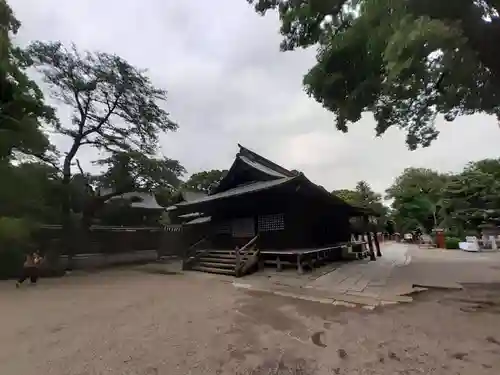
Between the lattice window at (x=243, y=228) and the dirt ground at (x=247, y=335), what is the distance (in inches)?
231

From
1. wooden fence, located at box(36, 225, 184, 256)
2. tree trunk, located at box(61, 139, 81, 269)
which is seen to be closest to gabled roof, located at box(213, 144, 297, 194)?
wooden fence, located at box(36, 225, 184, 256)

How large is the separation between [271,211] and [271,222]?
490mm

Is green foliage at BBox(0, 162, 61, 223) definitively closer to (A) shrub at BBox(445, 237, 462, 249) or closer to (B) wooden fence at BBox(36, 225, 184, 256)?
(B) wooden fence at BBox(36, 225, 184, 256)

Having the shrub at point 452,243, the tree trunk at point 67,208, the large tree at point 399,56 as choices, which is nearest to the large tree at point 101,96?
the tree trunk at point 67,208

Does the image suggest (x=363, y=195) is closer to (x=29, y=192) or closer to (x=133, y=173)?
(x=133, y=173)

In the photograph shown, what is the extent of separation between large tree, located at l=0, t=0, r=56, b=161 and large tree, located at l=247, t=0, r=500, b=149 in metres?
8.43

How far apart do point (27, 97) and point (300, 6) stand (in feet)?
34.3

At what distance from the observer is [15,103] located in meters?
11.1

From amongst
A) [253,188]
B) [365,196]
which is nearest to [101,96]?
[253,188]

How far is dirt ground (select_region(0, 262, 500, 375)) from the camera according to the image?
3.47m

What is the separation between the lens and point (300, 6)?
7629 millimetres

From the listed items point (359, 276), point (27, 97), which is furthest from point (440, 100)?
point (27, 97)

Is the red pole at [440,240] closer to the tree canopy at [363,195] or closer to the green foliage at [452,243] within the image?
the green foliage at [452,243]

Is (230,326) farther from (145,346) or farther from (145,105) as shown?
(145,105)
